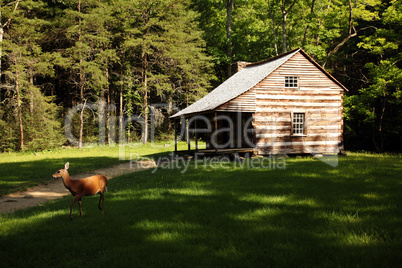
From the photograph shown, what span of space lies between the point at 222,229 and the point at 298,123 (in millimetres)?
14538

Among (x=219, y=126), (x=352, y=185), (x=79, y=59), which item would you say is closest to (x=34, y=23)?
(x=79, y=59)

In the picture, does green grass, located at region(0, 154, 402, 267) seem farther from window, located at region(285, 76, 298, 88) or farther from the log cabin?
window, located at region(285, 76, 298, 88)

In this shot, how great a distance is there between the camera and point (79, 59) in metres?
27.4

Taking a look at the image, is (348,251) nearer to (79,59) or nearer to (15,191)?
(15,191)

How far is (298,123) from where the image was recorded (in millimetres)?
18547

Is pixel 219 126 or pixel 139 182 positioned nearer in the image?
pixel 139 182

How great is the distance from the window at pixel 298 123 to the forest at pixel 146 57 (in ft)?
28.4

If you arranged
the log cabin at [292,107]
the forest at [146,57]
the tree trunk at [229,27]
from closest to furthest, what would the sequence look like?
the log cabin at [292,107] < the forest at [146,57] < the tree trunk at [229,27]

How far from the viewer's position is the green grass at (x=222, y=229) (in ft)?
14.4

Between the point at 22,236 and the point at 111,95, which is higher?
the point at 111,95

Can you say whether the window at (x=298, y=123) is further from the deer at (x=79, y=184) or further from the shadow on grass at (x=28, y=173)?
the deer at (x=79, y=184)

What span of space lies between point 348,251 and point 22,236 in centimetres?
583

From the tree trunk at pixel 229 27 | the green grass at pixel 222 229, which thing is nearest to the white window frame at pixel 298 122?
the green grass at pixel 222 229

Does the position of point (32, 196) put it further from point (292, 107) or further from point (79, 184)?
point (292, 107)
